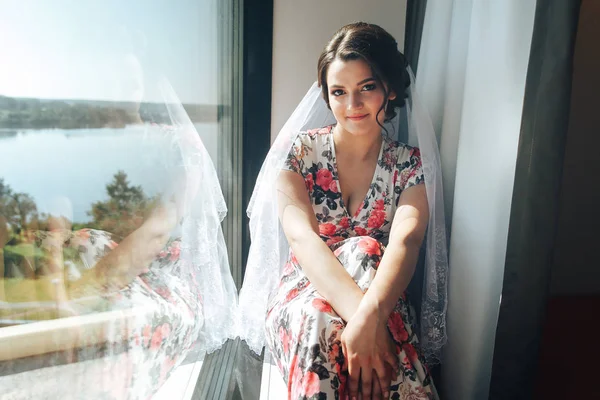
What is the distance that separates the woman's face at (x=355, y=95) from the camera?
125 centimetres

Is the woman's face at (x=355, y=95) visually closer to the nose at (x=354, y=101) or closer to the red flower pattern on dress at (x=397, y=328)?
the nose at (x=354, y=101)

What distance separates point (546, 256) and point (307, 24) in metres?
1.19

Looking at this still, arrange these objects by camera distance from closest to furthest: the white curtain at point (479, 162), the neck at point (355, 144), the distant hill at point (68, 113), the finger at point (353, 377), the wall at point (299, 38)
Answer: the distant hill at point (68, 113), the finger at point (353, 377), the white curtain at point (479, 162), the neck at point (355, 144), the wall at point (299, 38)

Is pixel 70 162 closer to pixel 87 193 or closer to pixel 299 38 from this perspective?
pixel 87 193

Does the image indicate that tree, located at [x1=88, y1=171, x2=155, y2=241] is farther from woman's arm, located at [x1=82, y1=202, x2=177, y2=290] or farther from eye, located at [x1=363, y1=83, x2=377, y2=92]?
eye, located at [x1=363, y1=83, x2=377, y2=92]

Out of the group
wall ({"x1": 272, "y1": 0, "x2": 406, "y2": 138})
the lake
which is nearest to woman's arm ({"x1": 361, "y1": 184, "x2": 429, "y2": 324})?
the lake

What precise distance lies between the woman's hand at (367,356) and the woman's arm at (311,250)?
4 cm

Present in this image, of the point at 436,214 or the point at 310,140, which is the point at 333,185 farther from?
the point at 436,214

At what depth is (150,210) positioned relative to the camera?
2.78 ft

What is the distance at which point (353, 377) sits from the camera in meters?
0.96

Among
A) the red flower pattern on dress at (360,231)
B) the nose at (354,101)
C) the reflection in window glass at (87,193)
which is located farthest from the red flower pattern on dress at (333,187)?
the reflection in window glass at (87,193)

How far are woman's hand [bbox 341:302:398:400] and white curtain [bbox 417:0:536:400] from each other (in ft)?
1.29

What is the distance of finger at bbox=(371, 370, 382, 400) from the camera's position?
38.3 inches

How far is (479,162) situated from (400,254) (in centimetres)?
35
